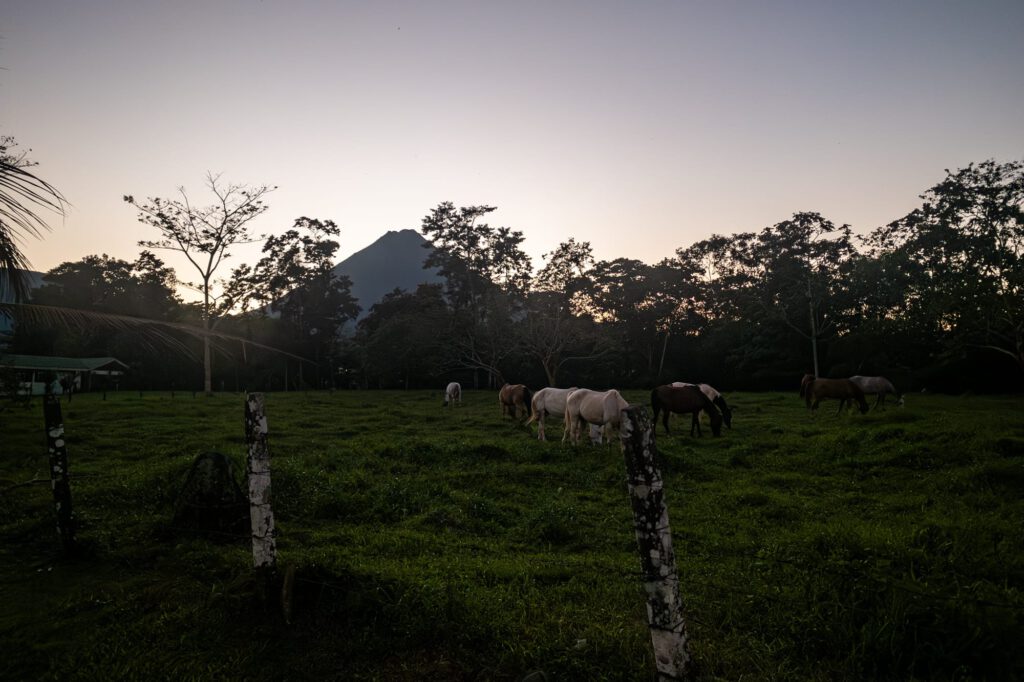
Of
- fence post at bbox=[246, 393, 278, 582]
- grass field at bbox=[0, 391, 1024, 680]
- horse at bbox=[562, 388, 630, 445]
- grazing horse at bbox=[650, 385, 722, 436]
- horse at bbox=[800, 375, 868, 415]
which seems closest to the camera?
grass field at bbox=[0, 391, 1024, 680]

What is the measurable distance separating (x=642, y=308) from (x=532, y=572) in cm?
4293

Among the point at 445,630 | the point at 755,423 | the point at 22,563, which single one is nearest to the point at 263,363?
the point at 755,423

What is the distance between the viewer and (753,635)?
417cm

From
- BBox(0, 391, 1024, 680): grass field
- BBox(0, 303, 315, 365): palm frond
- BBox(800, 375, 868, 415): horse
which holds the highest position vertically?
BBox(0, 303, 315, 365): palm frond

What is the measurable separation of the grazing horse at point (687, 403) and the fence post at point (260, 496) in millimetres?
13337

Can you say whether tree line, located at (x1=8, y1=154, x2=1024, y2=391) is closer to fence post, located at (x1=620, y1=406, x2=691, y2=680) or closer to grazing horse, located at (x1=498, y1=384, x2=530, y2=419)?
grazing horse, located at (x1=498, y1=384, x2=530, y2=419)

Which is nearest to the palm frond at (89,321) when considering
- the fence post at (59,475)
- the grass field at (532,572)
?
the grass field at (532,572)

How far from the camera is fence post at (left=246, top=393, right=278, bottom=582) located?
15.3ft

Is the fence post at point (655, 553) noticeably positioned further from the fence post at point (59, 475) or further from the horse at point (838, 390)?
the horse at point (838, 390)

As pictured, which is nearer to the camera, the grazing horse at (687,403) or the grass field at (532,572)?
the grass field at (532,572)

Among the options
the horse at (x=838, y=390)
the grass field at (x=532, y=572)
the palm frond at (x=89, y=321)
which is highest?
the palm frond at (x=89, y=321)

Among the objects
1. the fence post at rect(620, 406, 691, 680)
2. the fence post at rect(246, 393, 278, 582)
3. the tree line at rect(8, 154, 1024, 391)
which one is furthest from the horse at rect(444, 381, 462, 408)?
the fence post at rect(620, 406, 691, 680)

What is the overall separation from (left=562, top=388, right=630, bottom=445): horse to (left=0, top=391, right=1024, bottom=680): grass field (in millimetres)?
3087

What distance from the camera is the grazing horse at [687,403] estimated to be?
16.2 metres
